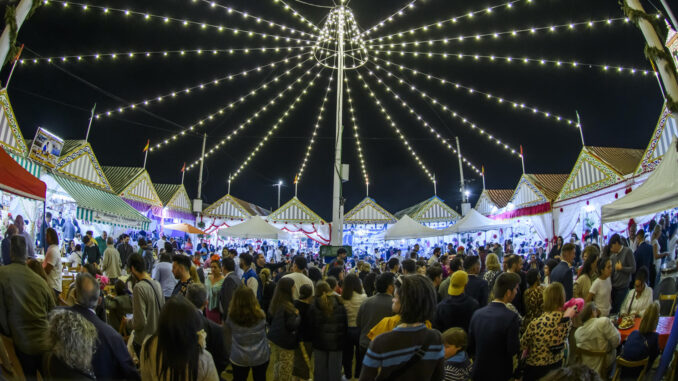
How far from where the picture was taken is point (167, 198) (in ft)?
64.1

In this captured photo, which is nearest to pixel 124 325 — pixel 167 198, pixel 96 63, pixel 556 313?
pixel 556 313

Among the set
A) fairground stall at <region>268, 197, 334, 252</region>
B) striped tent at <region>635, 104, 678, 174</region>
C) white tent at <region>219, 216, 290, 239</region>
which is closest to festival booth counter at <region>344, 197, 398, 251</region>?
fairground stall at <region>268, 197, 334, 252</region>

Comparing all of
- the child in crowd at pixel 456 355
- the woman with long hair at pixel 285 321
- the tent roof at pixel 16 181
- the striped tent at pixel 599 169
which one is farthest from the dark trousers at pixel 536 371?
the striped tent at pixel 599 169

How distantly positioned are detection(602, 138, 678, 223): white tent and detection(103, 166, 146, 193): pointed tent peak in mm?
15840

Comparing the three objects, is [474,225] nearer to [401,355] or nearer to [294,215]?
[294,215]

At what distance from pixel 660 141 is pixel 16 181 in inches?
460

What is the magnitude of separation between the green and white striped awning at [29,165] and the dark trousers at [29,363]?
8301 millimetres

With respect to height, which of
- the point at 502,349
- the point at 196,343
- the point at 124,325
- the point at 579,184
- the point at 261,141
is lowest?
the point at 124,325

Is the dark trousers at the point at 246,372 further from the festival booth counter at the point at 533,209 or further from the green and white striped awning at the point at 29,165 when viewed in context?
the festival booth counter at the point at 533,209

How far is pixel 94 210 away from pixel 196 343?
11.9 metres

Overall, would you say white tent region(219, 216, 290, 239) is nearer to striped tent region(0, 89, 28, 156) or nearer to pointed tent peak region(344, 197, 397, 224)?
striped tent region(0, 89, 28, 156)

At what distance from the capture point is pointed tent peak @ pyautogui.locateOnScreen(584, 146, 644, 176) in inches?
410

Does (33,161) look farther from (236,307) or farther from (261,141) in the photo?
(236,307)

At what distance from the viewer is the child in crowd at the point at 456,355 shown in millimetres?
3062
